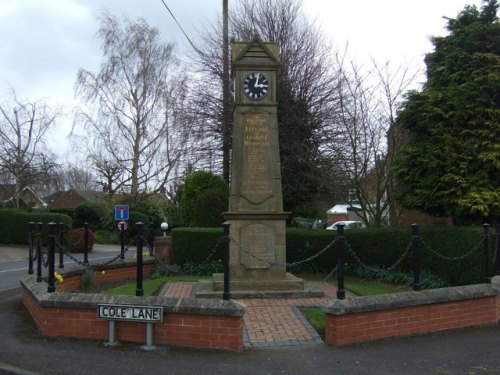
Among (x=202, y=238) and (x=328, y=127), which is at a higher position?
(x=328, y=127)

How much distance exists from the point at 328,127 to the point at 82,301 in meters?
16.6

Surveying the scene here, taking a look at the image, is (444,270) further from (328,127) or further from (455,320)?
(328,127)

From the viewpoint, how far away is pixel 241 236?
1020 centimetres

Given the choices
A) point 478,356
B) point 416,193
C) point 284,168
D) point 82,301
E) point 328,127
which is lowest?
point 478,356

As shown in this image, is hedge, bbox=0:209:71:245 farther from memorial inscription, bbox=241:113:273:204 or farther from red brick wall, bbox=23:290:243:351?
red brick wall, bbox=23:290:243:351

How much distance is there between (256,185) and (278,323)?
3.73 metres

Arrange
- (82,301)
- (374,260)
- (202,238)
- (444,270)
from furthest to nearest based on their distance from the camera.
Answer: (202,238), (374,260), (444,270), (82,301)

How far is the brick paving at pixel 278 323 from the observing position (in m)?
6.33

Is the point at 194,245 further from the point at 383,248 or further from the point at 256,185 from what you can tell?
the point at 383,248

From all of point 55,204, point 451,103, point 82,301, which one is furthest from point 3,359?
point 55,204

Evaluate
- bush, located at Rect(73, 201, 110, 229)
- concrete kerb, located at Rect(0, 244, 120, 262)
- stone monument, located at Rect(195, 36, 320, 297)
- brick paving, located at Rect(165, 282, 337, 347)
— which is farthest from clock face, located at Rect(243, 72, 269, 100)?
bush, located at Rect(73, 201, 110, 229)

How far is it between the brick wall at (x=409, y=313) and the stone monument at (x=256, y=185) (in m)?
3.44

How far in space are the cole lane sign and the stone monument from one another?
3952 millimetres

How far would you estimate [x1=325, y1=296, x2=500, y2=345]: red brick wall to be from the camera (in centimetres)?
606
